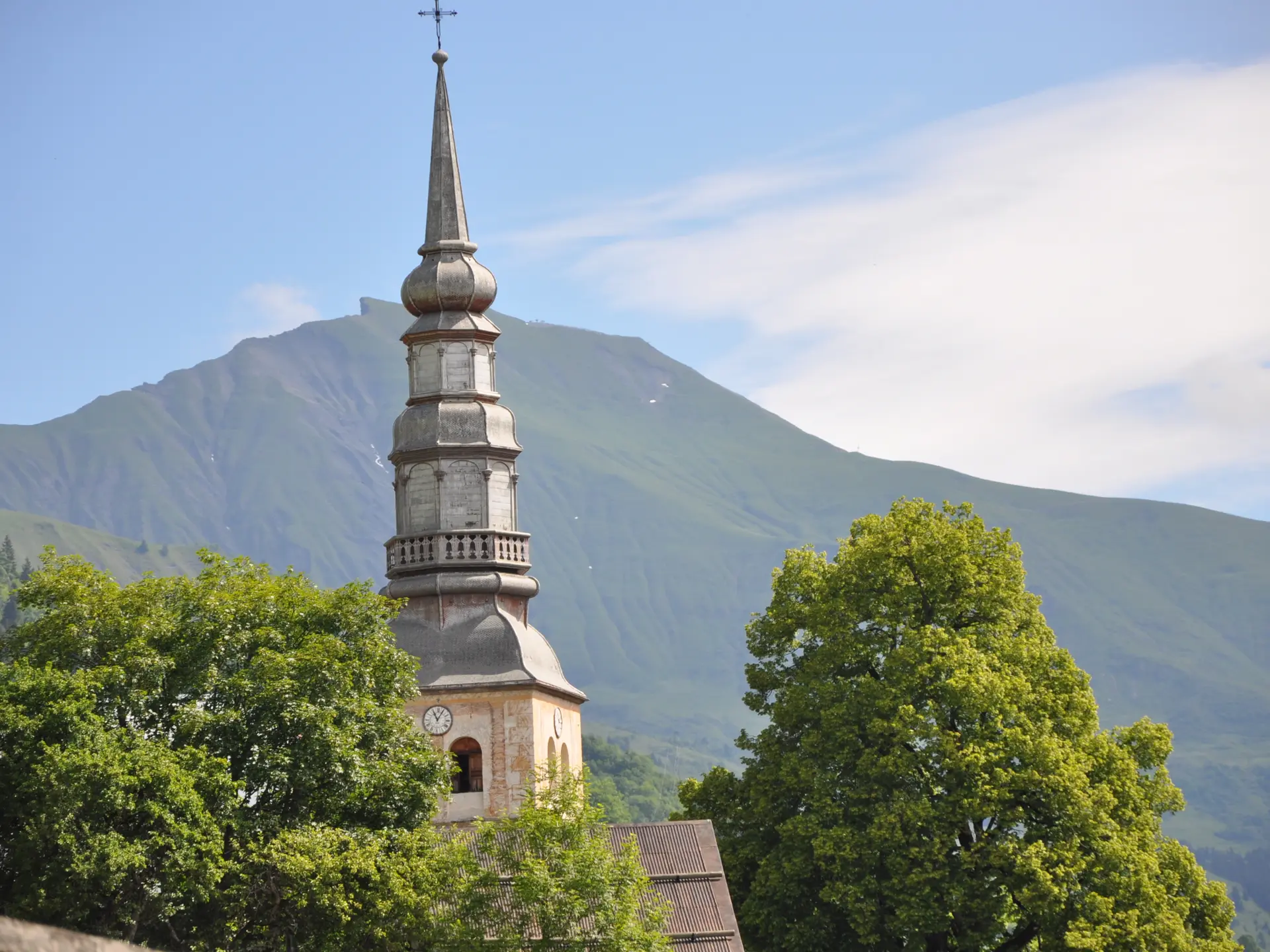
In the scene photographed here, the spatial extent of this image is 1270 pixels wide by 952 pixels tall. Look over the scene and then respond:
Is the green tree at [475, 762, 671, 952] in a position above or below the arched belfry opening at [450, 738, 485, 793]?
below

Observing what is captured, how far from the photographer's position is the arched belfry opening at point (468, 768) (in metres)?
54.9

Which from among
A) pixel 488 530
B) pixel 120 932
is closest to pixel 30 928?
pixel 120 932

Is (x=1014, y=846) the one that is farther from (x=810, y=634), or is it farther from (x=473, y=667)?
(x=473, y=667)

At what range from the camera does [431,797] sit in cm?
4572

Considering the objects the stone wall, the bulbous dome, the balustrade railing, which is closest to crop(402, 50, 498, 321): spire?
the bulbous dome

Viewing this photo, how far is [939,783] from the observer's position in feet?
174

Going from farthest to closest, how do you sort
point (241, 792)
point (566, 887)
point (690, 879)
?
point (690, 879) < point (241, 792) < point (566, 887)

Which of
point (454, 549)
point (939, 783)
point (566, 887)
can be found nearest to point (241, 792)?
point (566, 887)

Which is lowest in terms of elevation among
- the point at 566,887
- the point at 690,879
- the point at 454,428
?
the point at 566,887

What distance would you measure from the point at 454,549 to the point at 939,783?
14795mm

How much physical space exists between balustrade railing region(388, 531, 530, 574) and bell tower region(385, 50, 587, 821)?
0.12ft

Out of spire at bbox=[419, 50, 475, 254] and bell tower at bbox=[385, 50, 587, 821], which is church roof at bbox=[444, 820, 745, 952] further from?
spire at bbox=[419, 50, 475, 254]

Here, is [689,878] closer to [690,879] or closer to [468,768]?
[690,879]

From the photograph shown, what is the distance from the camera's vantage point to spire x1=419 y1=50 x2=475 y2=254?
6175cm
